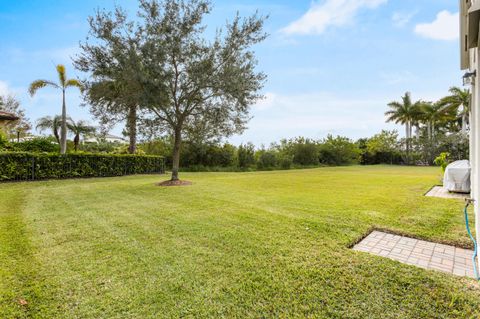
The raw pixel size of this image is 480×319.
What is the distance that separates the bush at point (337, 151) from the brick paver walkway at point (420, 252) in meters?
25.3

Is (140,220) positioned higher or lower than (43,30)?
lower

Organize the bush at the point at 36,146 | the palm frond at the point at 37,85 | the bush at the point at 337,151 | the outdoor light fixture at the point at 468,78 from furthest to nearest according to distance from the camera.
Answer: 1. the bush at the point at 337,151
2. the bush at the point at 36,146
3. the palm frond at the point at 37,85
4. the outdoor light fixture at the point at 468,78

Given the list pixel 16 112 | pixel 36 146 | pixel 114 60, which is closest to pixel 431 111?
pixel 114 60

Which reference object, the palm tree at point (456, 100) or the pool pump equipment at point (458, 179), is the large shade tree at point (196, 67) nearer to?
the pool pump equipment at point (458, 179)

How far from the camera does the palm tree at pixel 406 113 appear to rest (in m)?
31.6

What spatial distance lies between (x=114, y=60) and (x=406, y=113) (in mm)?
36192

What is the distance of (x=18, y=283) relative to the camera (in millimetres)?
2260

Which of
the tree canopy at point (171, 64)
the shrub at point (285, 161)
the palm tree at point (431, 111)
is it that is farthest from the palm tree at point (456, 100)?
the tree canopy at point (171, 64)

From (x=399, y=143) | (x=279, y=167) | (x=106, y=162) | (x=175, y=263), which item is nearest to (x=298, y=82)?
(x=279, y=167)

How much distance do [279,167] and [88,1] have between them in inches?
701

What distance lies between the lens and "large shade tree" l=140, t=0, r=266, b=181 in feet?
27.6

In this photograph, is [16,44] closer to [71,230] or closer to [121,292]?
[71,230]

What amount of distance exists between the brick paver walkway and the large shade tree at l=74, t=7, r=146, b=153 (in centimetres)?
794

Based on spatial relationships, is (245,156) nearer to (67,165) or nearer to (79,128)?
(67,165)
